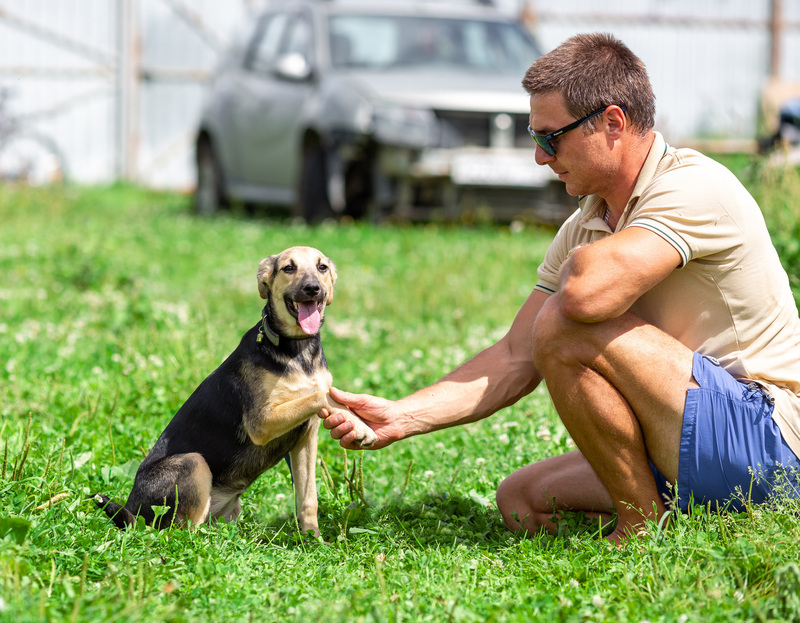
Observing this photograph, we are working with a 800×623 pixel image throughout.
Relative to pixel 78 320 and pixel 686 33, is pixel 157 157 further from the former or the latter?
pixel 78 320

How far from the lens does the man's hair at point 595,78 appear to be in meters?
3.12

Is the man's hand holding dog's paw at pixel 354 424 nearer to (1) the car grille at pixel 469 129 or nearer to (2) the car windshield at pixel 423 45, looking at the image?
(1) the car grille at pixel 469 129

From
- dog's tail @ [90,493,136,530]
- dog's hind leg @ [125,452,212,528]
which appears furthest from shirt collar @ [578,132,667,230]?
dog's tail @ [90,493,136,530]

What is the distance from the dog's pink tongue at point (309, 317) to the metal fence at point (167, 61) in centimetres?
1350

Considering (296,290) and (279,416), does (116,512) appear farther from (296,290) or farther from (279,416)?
(296,290)

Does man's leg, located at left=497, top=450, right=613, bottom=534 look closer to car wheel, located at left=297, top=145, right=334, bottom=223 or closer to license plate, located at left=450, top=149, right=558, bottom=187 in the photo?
license plate, located at left=450, top=149, right=558, bottom=187

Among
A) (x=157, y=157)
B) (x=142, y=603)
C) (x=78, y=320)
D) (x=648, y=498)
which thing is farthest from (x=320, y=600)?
(x=157, y=157)

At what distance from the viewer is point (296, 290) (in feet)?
10.7

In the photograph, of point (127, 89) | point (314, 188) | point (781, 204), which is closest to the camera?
point (781, 204)

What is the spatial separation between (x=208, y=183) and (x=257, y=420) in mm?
9595

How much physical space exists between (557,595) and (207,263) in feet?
21.0

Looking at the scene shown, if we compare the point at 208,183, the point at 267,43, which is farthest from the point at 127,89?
the point at 267,43

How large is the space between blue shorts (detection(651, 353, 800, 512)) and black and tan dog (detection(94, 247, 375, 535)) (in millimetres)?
1028

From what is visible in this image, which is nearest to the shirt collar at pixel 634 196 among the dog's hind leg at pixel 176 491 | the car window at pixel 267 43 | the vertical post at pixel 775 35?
the dog's hind leg at pixel 176 491
